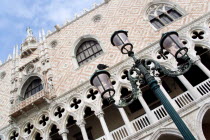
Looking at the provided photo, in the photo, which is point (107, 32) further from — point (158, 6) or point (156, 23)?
point (158, 6)

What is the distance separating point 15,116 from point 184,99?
755 centimetres

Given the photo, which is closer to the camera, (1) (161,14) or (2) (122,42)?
(2) (122,42)

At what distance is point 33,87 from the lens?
10.9 meters

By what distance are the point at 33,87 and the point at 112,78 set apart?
16.9ft

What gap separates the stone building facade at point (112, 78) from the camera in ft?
22.4

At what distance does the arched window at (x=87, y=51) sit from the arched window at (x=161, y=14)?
3.15 meters

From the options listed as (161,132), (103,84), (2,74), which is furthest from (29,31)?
(103,84)

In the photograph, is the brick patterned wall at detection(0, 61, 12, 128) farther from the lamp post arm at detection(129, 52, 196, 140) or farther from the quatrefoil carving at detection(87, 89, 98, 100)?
the lamp post arm at detection(129, 52, 196, 140)

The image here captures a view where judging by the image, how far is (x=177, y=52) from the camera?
3.61 metres

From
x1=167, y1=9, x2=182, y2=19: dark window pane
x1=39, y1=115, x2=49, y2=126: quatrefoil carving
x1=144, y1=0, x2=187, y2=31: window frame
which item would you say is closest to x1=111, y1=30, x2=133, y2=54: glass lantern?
x1=144, y1=0, x2=187, y2=31: window frame

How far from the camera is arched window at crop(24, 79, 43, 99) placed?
10656 millimetres

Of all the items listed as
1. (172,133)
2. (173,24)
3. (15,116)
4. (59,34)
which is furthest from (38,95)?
(173,24)

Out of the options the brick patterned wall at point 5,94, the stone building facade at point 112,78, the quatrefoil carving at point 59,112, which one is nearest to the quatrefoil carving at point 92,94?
the stone building facade at point 112,78

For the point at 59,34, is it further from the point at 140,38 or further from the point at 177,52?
the point at 177,52
